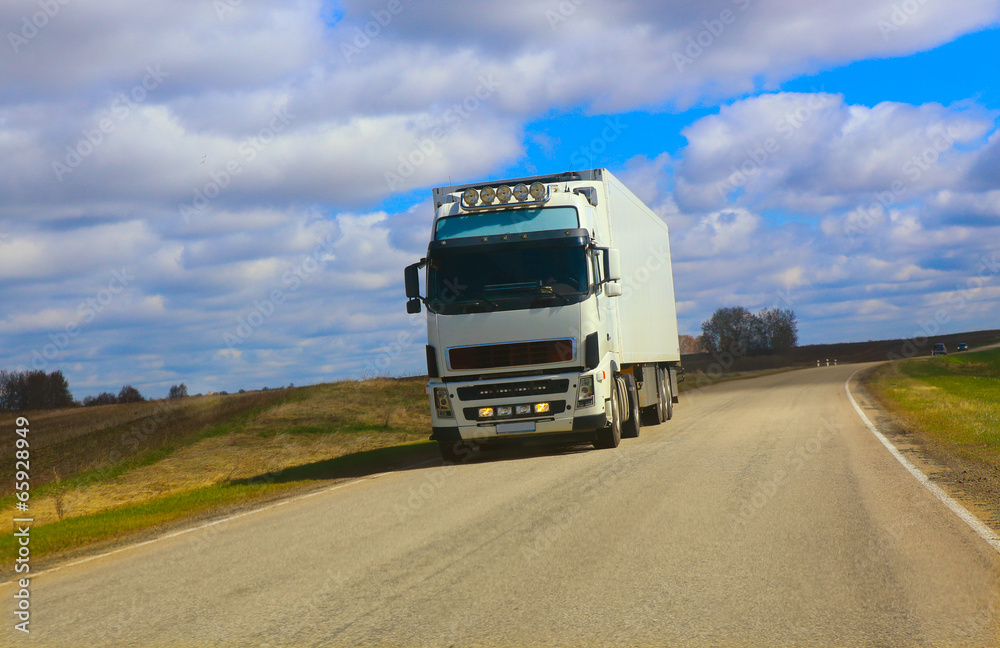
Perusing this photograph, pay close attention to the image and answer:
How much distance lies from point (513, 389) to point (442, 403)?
1214mm

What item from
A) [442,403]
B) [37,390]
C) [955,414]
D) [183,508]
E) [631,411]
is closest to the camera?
[183,508]

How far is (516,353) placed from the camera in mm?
13688

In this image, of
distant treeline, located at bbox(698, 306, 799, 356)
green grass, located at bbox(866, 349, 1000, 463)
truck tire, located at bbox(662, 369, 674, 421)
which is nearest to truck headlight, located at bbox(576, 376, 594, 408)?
green grass, located at bbox(866, 349, 1000, 463)

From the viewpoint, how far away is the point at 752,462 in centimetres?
1185

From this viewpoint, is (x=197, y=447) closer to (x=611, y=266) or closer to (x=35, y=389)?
(x=611, y=266)

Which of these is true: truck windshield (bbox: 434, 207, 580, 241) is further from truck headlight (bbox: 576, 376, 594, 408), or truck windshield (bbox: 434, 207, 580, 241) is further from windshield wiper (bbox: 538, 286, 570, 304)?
truck headlight (bbox: 576, 376, 594, 408)

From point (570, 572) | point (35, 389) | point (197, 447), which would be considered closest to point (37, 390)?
point (35, 389)

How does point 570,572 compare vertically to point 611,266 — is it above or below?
below

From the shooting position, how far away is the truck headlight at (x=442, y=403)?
14.0 meters

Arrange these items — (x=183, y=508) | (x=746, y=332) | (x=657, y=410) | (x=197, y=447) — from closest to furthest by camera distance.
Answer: (x=183, y=508) → (x=657, y=410) → (x=197, y=447) → (x=746, y=332)

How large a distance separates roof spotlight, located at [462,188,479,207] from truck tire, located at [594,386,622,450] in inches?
160

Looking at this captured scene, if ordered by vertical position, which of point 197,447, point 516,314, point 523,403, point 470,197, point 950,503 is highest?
point 470,197

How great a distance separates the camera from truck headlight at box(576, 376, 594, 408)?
13.7 metres

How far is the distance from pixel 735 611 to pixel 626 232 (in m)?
13.3
